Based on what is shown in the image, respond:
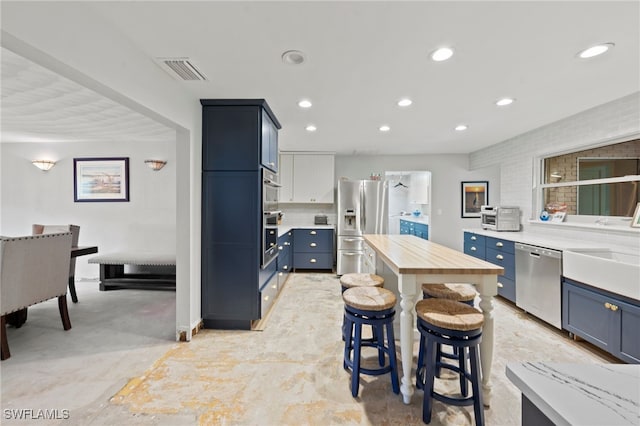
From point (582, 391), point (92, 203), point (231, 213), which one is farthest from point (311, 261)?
point (582, 391)

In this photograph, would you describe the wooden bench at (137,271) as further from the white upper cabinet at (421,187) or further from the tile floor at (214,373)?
the white upper cabinet at (421,187)

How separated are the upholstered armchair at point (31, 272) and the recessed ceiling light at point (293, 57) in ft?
9.24

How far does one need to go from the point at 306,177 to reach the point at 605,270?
13.8ft

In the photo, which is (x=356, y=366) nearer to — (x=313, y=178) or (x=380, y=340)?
(x=380, y=340)

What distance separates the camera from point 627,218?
2.69 m

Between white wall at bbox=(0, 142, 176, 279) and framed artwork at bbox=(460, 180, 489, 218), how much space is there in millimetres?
5581

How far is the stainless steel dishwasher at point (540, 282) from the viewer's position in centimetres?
265

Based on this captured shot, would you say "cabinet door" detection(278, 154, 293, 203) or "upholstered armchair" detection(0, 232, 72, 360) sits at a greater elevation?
"cabinet door" detection(278, 154, 293, 203)

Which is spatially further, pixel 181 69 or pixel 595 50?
pixel 181 69

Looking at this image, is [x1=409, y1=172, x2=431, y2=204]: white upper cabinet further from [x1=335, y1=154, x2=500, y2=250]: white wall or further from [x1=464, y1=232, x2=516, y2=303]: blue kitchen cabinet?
[x1=464, y1=232, x2=516, y2=303]: blue kitchen cabinet

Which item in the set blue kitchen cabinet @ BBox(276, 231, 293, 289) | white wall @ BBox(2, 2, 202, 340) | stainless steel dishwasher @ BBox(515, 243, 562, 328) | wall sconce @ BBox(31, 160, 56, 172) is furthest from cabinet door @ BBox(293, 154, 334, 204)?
wall sconce @ BBox(31, 160, 56, 172)

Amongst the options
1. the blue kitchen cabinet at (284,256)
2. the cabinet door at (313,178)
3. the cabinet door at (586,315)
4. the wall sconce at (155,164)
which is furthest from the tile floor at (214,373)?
the cabinet door at (313,178)

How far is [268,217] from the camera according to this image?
118 inches

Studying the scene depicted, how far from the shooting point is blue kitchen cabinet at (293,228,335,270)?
4.96 m
